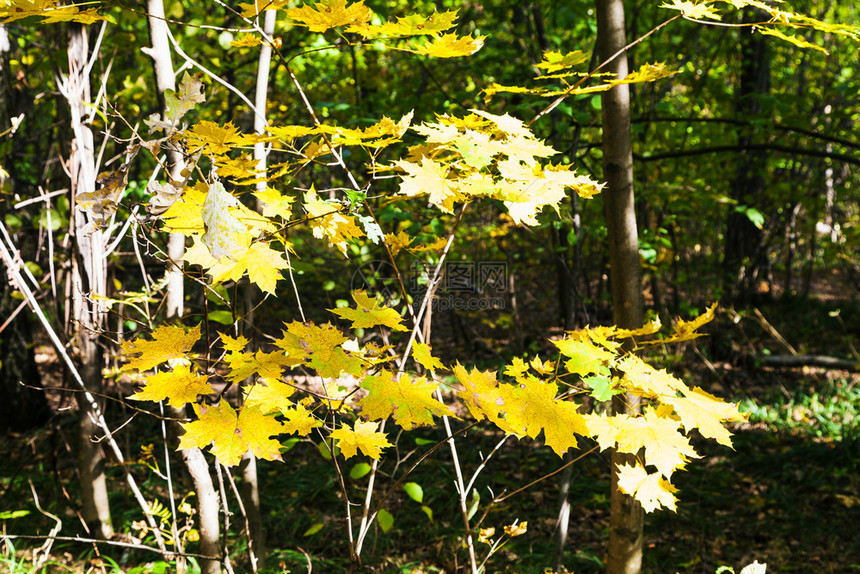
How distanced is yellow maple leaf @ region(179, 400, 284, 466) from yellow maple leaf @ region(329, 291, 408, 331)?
0.80 feet

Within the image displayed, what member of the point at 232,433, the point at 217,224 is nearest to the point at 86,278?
the point at 232,433

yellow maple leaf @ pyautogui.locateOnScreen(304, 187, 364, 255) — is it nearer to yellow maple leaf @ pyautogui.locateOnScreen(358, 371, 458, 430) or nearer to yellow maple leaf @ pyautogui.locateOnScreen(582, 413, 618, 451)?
yellow maple leaf @ pyautogui.locateOnScreen(358, 371, 458, 430)

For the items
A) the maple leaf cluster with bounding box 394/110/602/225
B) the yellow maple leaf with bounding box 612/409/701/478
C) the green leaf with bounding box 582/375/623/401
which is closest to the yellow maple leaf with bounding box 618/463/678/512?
the yellow maple leaf with bounding box 612/409/701/478

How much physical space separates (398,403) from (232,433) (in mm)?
310

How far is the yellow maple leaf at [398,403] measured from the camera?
927 millimetres

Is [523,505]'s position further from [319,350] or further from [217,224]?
[217,224]

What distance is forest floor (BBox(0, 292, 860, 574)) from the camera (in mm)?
2689

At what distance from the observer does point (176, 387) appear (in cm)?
99

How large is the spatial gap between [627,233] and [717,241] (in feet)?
23.5

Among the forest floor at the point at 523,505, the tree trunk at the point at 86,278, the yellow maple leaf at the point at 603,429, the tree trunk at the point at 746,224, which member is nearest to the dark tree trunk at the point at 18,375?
the forest floor at the point at 523,505

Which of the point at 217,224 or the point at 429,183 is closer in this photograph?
the point at 217,224

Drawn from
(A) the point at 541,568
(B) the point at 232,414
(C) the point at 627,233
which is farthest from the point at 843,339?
(B) the point at 232,414

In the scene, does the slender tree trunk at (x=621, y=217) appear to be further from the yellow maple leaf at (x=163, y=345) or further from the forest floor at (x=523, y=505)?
the yellow maple leaf at (x=163, y=345)

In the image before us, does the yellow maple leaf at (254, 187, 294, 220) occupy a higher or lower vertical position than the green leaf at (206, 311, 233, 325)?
higher
